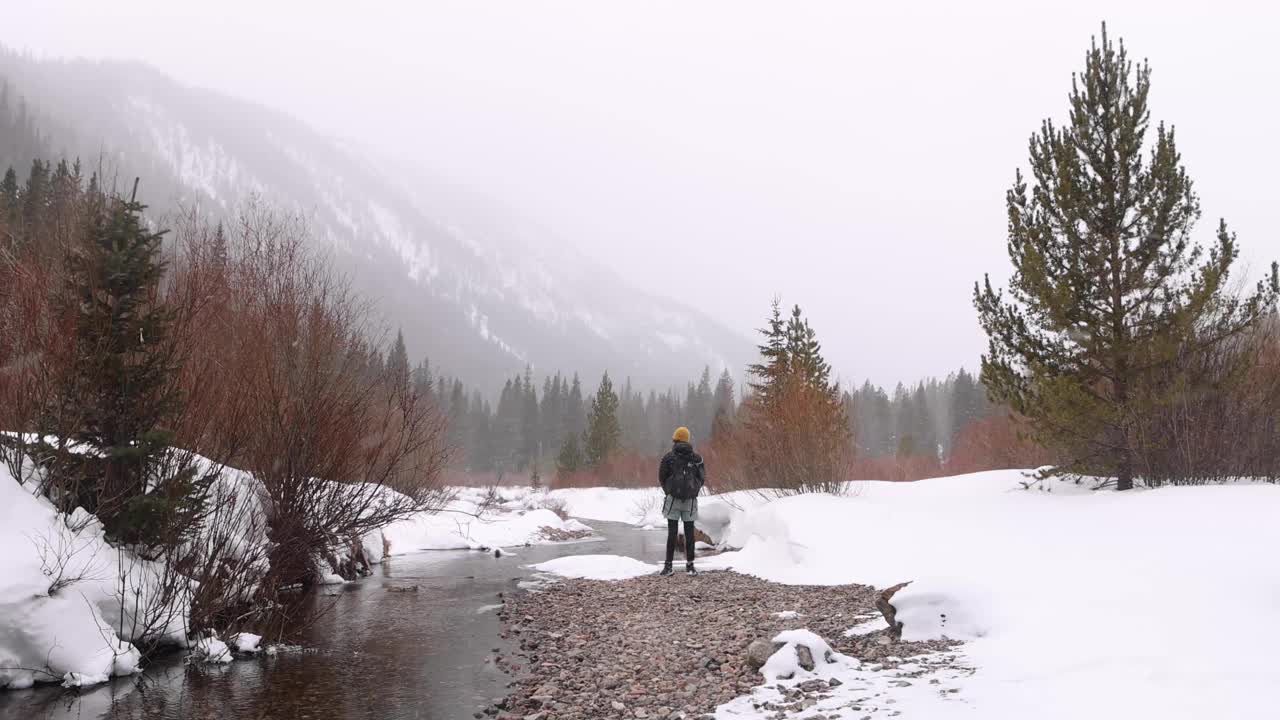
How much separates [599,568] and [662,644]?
310 inches

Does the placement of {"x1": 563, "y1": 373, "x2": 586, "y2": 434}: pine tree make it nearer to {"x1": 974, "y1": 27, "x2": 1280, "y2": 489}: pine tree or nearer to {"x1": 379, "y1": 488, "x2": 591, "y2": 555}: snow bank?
{"x1": 379, "y1": 488, "x2": 591, "y2": 555}: snow bank

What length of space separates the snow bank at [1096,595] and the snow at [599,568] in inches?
128

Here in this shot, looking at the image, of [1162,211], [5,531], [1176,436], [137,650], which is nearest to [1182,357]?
[1176,436]

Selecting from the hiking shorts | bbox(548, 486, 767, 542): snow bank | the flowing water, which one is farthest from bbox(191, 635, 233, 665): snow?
bbox(548, 486, 767, 542): snow bank

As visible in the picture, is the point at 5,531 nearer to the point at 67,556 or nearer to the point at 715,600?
the point at 67,556

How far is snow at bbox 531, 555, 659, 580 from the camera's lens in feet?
49.5

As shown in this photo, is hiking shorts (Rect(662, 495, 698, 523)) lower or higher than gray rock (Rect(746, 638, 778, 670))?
higher

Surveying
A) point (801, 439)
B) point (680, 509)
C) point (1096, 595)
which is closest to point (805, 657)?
point (1096, 595)

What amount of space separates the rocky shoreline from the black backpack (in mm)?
1724

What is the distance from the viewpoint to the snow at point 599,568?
1508 cm

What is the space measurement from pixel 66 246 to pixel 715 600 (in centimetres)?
916

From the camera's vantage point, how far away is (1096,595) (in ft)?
22.1

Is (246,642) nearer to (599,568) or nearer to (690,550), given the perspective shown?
(690,550)

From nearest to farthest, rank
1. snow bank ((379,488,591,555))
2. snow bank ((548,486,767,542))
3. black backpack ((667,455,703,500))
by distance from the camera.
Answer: black backpack ((667,455,703,500))
snow bank ((548,486,767,542))
snow bank ((379,488,591,555))
